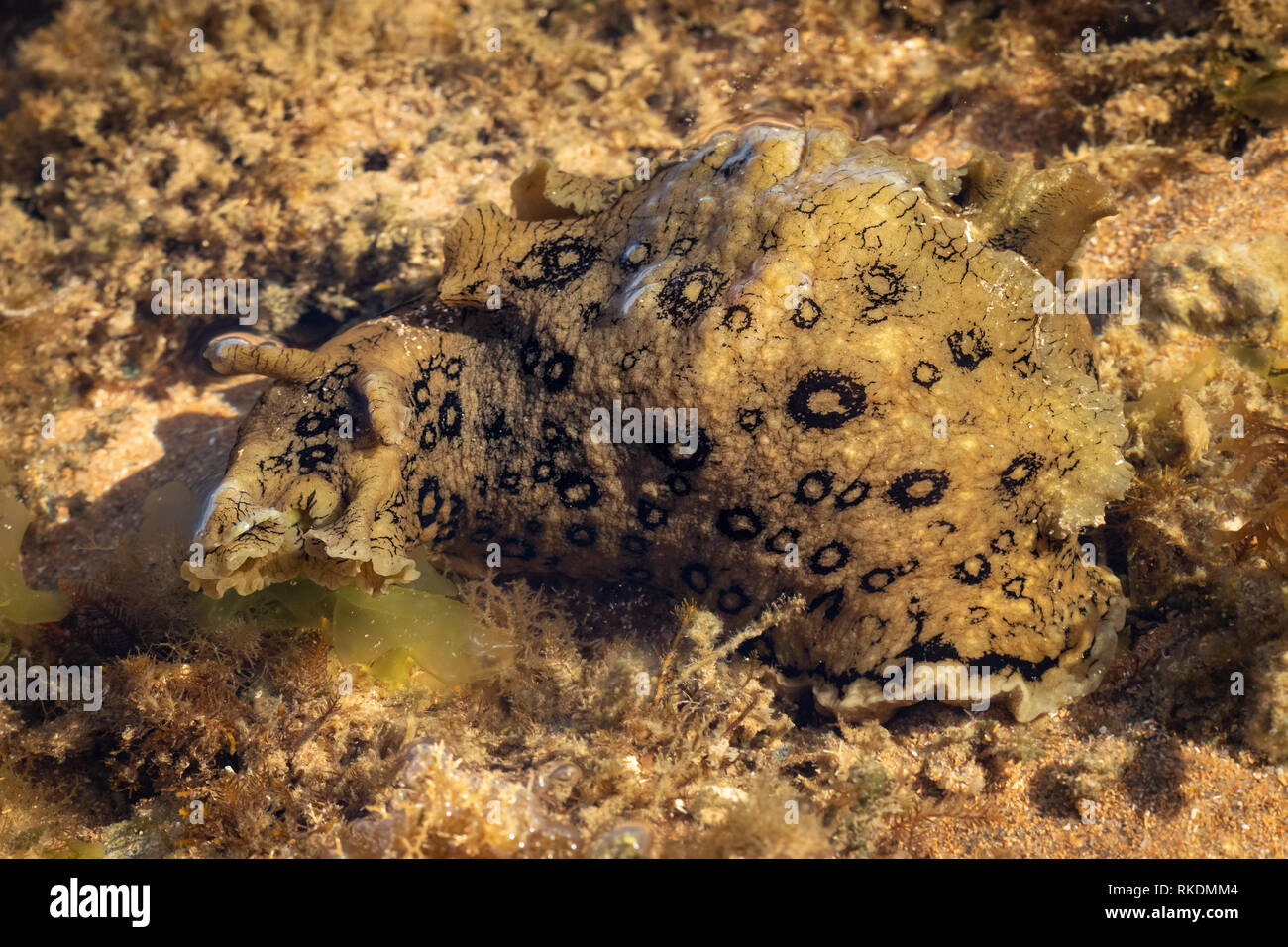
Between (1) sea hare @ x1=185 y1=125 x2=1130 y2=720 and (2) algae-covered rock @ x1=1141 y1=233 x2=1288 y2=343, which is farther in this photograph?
(2) algae-covered rock @ x1=1141 y1=233 x2=1288 y2=343

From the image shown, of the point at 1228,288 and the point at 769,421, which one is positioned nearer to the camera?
the point at 769,421

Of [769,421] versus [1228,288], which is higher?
[1228,288]

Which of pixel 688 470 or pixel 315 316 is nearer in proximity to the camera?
pixel 688 470

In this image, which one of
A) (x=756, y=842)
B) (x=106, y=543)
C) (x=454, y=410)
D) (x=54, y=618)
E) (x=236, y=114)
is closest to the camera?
(x=756, y=842)

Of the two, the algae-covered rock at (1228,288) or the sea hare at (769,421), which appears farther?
the algae-covered rock at (1228,288)

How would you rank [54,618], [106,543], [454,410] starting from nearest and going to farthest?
[454,410]
[54,618]
[106,543]
